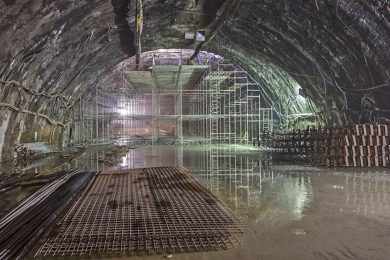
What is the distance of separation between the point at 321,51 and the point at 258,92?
9.58 m

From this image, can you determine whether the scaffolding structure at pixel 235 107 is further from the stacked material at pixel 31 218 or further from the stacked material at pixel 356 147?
the stacked material at pixel 31 218

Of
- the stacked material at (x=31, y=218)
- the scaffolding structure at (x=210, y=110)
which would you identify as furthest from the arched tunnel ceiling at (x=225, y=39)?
the scaffolding structure at (x=210, y=110)

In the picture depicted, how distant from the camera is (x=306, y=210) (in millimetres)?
5457

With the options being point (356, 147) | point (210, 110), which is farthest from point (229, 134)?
point (356, 147)

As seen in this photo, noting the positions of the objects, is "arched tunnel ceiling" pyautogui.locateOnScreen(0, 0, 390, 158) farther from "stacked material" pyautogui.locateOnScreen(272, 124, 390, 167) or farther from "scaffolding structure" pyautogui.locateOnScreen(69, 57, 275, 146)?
"scaffolding structure" pyautogui.locateOnScreen(69, 57, 275, 146)

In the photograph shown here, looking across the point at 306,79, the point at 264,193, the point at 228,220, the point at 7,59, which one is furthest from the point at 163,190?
the point at 306,79

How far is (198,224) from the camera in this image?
4664 millimetres

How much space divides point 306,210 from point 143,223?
227 cm

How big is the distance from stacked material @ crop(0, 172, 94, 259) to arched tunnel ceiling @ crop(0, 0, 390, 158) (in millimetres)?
3134

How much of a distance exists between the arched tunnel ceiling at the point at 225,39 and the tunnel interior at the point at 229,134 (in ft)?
0.16

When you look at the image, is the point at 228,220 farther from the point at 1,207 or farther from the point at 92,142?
the point at 92,142

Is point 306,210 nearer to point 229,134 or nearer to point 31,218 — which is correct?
point 31,218

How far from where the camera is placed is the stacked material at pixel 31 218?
385 cm

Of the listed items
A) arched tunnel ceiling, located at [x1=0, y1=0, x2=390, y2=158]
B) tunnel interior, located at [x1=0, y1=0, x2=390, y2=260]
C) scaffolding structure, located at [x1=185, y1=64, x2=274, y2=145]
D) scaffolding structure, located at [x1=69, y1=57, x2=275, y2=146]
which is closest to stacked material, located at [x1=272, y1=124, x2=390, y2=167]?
tunnel interior, located at [x1=0, y1=0, x2=390, y2=260]
